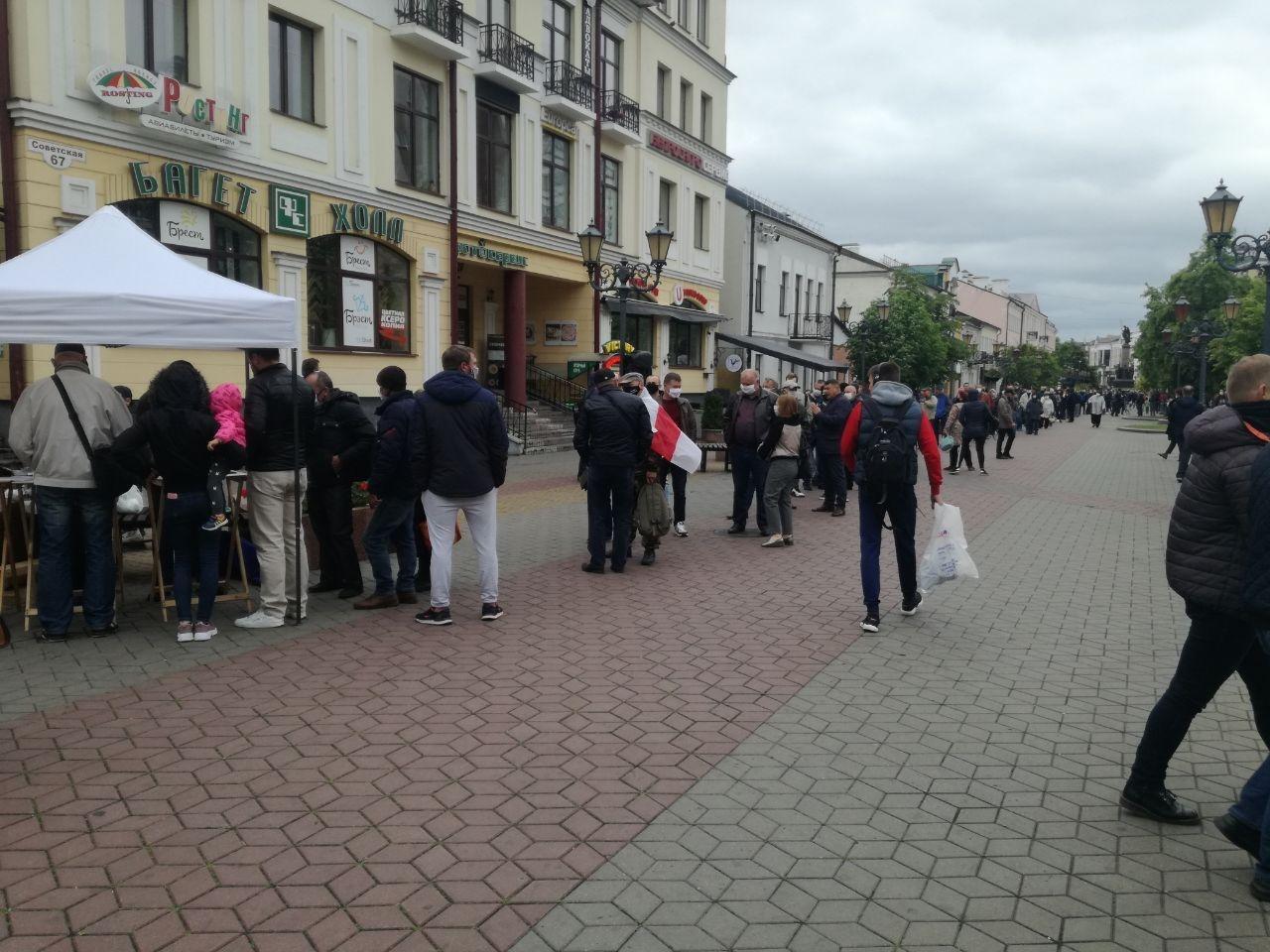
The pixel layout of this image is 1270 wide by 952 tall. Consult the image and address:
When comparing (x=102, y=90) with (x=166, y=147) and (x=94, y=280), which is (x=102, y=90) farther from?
(x=94, y=280)

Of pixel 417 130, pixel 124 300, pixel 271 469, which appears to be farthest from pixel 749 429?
pixel 417 130

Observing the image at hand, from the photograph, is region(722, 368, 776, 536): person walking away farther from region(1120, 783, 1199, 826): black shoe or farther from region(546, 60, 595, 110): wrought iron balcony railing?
region(546, 60, 595, 110): wrought iron balcony railing

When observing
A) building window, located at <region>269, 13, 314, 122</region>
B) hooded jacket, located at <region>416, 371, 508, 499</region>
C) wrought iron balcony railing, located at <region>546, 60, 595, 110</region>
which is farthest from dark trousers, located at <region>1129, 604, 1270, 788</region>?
wrought iron balcony railing, located at <region>546, 60, 595, 110</region>

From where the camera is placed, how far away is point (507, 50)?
21.6 m

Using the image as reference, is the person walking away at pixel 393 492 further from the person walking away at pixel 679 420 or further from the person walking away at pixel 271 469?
the person walking away at pixel 679 420

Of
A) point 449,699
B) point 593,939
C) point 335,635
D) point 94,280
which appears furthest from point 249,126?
point 593,939

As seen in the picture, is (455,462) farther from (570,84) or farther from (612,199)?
(612,199)

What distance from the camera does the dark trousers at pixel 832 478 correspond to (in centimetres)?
1320

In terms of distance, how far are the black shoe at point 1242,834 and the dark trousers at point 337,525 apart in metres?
6.17

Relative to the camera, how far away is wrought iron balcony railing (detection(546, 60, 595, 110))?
78.0ft

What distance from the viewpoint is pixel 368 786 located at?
165 inches

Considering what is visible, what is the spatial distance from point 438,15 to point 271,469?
16.0 m

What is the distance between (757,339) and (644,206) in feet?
38.5

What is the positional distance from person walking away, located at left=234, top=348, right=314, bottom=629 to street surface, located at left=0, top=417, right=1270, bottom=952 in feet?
0.91
